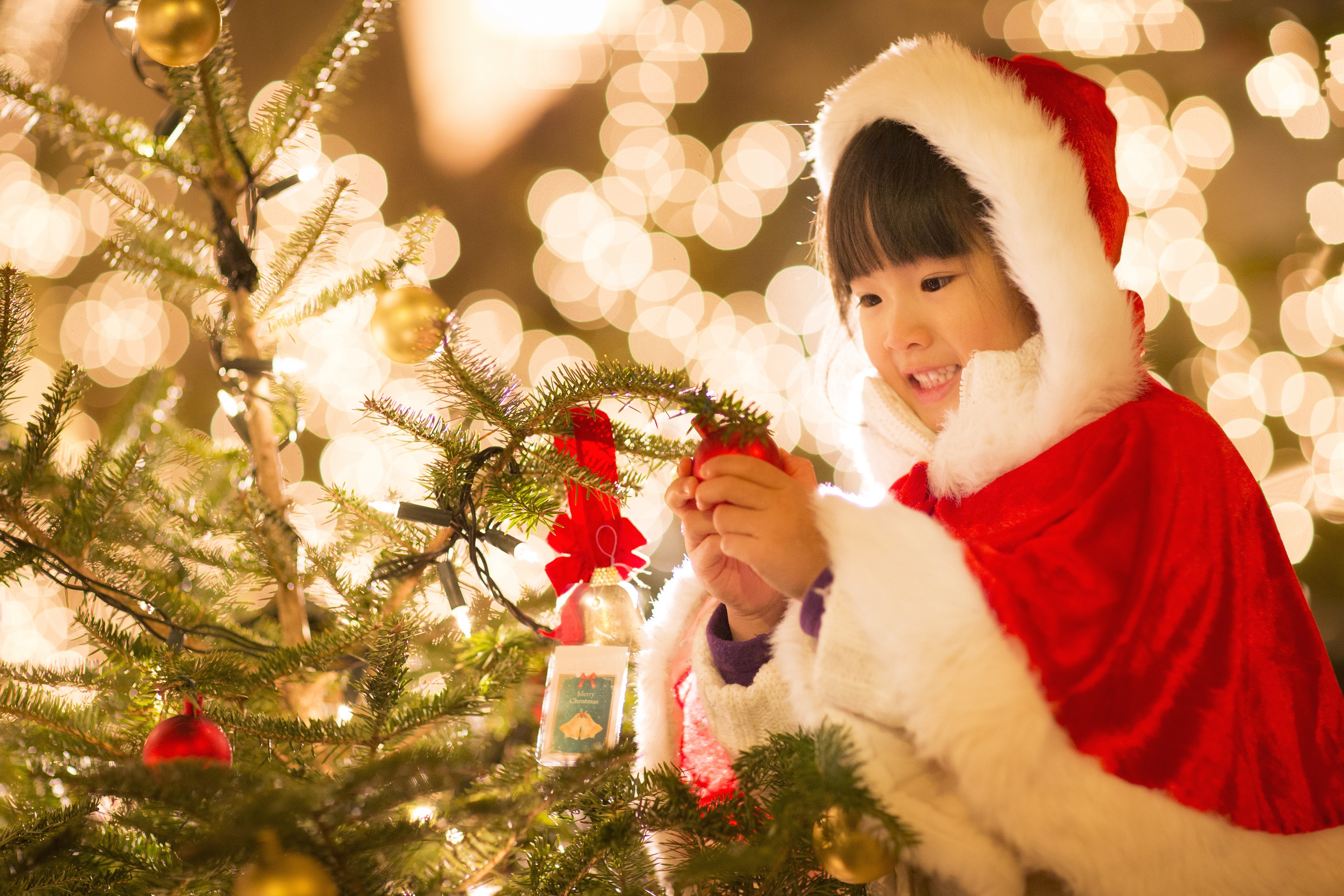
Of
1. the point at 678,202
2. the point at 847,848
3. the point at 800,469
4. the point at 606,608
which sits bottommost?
the point at 847,848

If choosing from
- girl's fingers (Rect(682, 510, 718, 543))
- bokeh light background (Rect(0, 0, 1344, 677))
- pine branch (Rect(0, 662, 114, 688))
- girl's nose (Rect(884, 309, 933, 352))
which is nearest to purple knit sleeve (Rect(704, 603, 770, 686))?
girl's fingers (Rect(682, 510, 718, 543))

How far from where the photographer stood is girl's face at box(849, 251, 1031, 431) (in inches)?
32.6

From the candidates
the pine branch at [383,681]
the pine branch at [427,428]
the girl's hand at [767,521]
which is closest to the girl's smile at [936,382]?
the girl's hand at [767,521]

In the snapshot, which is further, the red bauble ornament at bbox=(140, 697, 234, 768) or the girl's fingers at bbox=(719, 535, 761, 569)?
the girl's fingers at bbox=(719, 535, 761, 569)

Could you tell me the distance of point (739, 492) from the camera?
72 centimetres

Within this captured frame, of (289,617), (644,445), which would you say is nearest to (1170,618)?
(644,445)

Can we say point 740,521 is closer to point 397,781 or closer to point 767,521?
point 767,521

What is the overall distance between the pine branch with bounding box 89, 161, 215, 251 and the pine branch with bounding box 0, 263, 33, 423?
19 cm

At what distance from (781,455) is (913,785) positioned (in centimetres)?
30

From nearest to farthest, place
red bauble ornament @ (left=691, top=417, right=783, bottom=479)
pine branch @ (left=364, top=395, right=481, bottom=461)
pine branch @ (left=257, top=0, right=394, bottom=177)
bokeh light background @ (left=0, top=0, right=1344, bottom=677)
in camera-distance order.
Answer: red bauble ornament @ (left=691, top=417, right=783, bottom=479) → pine branch @ (left=364, top=395, right=481, bottom=461) → pine branch @ (left=257, top=0, right=394, bottom=177) → bokeh light background @ (left=0, top=0, right=1344, bottom=677)

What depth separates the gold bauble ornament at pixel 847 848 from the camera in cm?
51

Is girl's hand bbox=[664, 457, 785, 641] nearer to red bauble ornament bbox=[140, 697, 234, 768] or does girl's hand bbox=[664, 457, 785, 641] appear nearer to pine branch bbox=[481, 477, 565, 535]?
pine branch bbox=[481, 477, 565, 535]

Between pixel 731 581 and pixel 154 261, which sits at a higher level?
pixel 154 261

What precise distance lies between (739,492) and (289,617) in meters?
0.46
